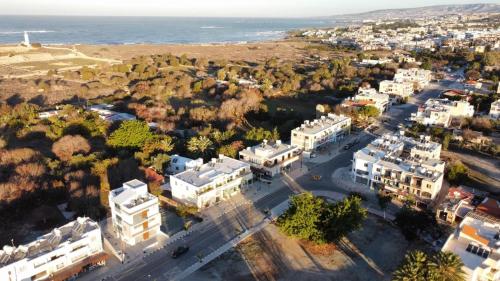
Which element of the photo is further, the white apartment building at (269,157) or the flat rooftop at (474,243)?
the white apartment building at (269,157)

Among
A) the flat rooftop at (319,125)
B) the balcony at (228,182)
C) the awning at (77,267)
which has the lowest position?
the awning at (77,267)

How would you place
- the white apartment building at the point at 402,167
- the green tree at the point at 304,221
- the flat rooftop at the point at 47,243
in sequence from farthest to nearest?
the white apartment building at the point at 402,167 → the green tree at the point at 304,221 → the flat rooftop at the point at 47,243

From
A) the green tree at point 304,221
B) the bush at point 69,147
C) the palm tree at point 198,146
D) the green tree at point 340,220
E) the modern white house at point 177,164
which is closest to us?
the green tree at point 340,220

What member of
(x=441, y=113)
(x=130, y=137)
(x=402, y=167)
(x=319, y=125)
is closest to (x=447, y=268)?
(x=402, y=167)

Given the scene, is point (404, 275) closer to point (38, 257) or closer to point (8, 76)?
point (38, 257)

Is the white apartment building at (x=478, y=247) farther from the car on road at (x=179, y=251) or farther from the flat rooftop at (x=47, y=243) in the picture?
the flat rooftop at (x=47, y=243)

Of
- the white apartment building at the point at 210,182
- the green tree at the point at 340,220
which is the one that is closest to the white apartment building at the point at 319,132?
the white apartment building at the point at 210,182
